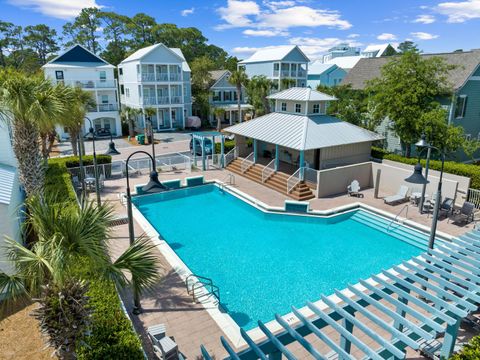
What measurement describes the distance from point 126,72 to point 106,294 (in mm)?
41695

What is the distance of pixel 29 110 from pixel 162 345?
851 centimetres

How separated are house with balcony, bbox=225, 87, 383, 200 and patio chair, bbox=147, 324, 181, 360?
13347mm

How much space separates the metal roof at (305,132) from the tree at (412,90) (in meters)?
1.87

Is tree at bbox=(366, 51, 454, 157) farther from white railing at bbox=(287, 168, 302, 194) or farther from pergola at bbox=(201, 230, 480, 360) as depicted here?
pergola at bbox=(201, 230, 480, 360)

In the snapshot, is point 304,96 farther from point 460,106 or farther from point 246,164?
point 460,106

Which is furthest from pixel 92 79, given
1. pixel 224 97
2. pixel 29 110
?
pixel 29 110

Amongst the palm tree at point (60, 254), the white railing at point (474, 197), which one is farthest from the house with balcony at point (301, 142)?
the palm tree at point (60, 254)

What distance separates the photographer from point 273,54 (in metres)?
50.1

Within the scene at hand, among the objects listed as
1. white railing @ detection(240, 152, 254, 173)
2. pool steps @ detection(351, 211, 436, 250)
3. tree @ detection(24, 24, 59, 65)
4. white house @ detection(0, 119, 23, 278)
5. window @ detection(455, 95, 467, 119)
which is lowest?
pool steps @ detection(351, 211, 436, 250)

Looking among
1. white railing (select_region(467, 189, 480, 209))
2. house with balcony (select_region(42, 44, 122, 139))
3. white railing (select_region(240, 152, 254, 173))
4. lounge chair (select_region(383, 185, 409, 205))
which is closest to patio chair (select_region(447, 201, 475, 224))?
white railing (select_region(467, 189, 480, 209))

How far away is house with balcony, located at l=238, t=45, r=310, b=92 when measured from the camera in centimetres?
4822

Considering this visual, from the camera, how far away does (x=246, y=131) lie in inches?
974

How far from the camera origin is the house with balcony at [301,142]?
20.8 metres

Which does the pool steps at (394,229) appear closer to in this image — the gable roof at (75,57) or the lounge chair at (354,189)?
the lounge chair at (354,189)
